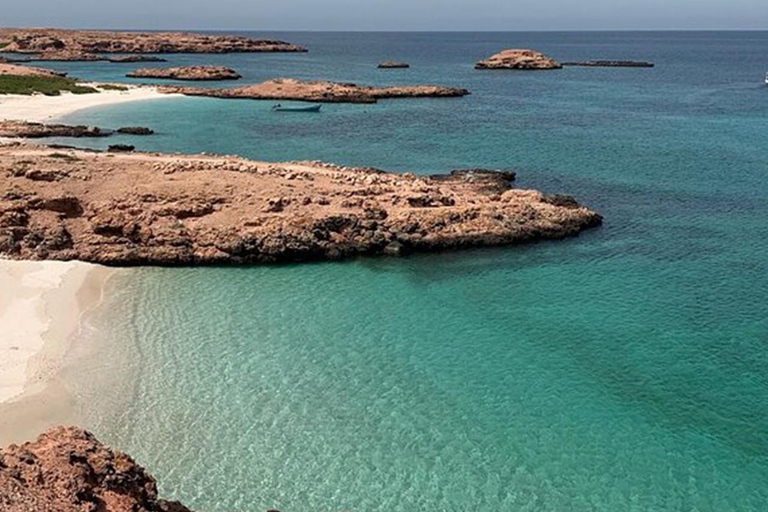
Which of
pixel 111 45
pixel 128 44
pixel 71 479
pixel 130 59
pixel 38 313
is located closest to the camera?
pixel 71 479

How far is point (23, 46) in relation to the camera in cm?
16488

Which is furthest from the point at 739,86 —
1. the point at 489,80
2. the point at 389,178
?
the point at 389,178

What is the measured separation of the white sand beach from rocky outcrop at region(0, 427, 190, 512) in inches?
318

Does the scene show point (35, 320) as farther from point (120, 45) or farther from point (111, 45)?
point (120, 45)

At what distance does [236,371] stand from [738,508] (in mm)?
13068

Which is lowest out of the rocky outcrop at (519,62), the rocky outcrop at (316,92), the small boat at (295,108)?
the small boat at (295,108)

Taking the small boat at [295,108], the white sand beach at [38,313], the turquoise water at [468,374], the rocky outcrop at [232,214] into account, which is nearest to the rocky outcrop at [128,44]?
the small boat at [295,108]

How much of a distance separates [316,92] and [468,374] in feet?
233

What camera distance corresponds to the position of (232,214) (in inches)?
1249

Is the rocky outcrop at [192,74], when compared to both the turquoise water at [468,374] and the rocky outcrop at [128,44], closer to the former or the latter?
the rocky outcrop at [128,44]

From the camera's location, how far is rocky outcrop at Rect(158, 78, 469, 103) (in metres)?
85.8

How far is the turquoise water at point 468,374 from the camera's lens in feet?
54.2

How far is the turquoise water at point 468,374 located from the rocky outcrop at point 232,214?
3.53 feet

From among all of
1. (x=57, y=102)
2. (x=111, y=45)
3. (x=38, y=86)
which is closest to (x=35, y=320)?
(x=57, y=102)
